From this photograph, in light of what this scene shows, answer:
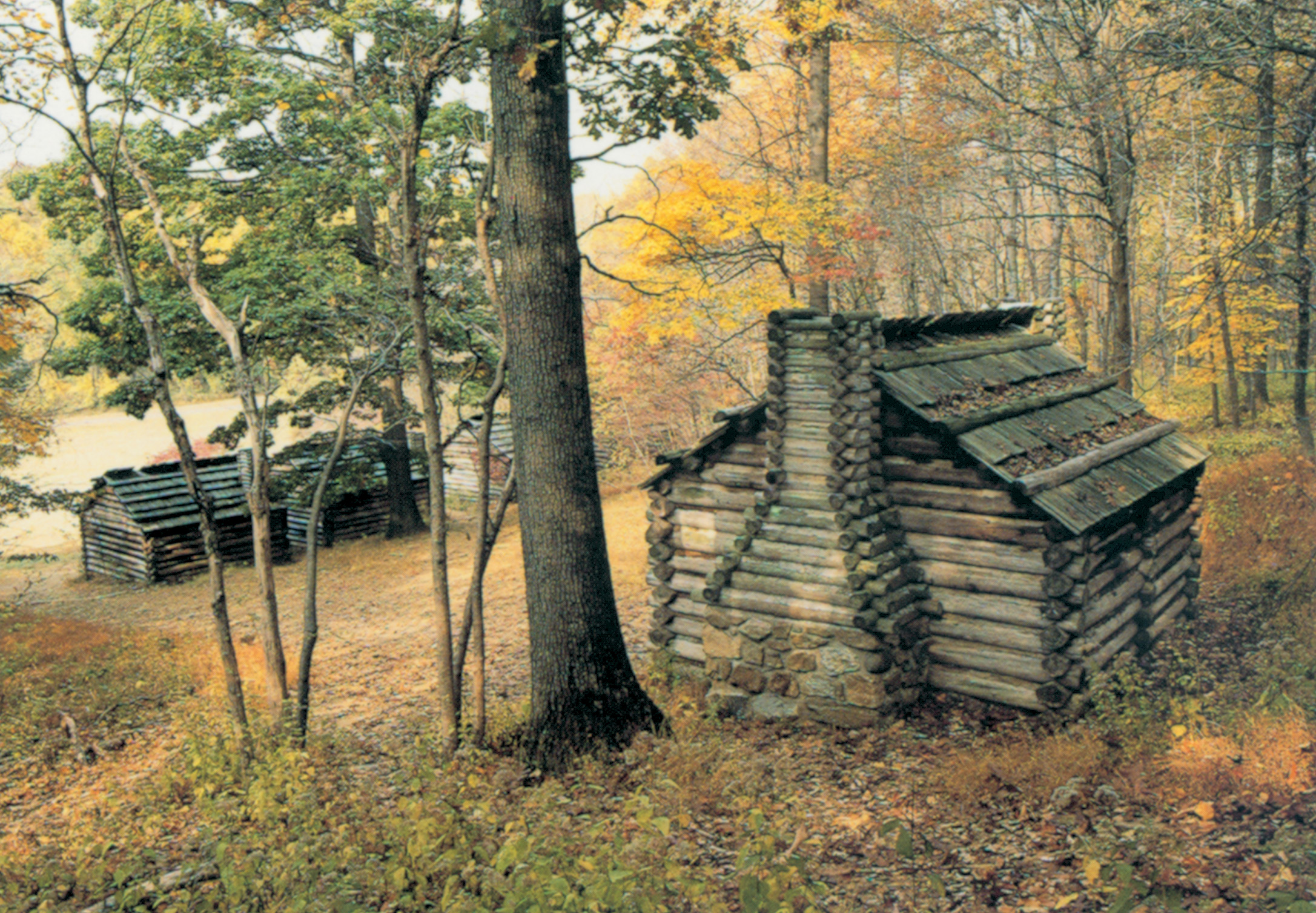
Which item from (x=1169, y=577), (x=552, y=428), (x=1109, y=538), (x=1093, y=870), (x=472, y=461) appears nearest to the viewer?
(x=1093, y=870)

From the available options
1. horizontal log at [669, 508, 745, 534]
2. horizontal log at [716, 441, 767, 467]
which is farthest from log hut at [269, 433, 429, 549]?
horizontal log at [716, 441, 767, 467]

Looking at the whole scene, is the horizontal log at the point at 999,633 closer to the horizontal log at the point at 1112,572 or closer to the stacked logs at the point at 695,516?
the horizontal log at the point at 1112,572

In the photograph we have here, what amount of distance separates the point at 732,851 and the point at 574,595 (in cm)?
235

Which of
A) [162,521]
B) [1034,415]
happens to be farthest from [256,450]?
[162,521]

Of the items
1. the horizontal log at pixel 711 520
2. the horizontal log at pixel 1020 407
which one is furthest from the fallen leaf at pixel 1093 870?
the horizontal log at pixel 711 520

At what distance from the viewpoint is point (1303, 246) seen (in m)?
9.77

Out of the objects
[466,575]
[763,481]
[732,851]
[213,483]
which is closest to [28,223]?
[213,483]

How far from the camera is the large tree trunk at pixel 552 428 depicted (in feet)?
23.7

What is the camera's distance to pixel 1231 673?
9.38m

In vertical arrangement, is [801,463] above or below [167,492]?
above

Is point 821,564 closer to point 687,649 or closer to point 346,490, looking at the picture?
point 687,649

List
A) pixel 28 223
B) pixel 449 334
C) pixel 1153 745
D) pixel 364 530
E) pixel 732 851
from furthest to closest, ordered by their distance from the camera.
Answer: pixel 28 223, pixel 364 530, pixel 449 334, pixel 1153 745, pixel 732 851

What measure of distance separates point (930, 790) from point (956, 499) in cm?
292

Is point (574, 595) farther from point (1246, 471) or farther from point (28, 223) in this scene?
point (28, 223)
